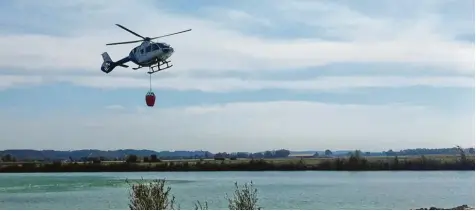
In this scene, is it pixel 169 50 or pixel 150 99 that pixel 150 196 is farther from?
pixel 169 50

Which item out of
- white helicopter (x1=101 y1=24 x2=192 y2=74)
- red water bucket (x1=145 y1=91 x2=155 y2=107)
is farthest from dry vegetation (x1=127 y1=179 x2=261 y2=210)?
white helicopter (x1=101 y1=24 x2=192 y2=74)

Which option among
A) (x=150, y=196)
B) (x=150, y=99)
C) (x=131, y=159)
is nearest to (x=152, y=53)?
(x=150, y=99)

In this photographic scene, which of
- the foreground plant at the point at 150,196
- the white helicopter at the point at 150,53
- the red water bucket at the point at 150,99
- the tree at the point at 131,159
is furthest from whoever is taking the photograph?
the tree at the point at 131,159

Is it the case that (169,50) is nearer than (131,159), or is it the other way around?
(169,50)

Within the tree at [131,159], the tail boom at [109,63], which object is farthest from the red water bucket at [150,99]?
the tree at [131,159]

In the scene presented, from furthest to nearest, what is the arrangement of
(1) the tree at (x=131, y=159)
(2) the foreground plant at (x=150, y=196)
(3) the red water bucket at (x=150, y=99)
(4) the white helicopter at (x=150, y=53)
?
(1) the tree at (x=131, y=159) < (4) the white helicopter at (x=150, y=53) < (3) the red water bucket at (x=150, y=99) < (2) the foreground plant at (x=150, y=196)

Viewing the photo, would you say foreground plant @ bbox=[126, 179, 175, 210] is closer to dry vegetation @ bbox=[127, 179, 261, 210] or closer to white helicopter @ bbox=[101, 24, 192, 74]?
dry vegetation @ bbox=[127, 179, 261, 210]

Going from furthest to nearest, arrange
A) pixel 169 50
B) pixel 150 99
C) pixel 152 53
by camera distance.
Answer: pixel 169 50 → pixel 152 53 → pixel 150 99

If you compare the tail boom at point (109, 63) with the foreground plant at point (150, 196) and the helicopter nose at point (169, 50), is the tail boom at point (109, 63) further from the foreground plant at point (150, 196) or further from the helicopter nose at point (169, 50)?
the foreground plant at point (150, 196)

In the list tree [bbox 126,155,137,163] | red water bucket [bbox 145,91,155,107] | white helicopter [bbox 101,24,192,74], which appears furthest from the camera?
tree [bbox 126,155,137,163]

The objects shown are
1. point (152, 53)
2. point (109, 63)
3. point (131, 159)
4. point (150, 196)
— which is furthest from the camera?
point (131, 159)

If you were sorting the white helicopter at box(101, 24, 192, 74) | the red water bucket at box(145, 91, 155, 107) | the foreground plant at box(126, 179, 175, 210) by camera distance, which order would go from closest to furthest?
1. the foreground plant at box(126, 179, 175, 210)
2. the red water bucket at box(145, 91, 155, 107)
3. the white helicopter at box(101, 24, 192, 74)

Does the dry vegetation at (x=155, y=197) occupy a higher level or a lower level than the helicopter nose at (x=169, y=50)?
lower
